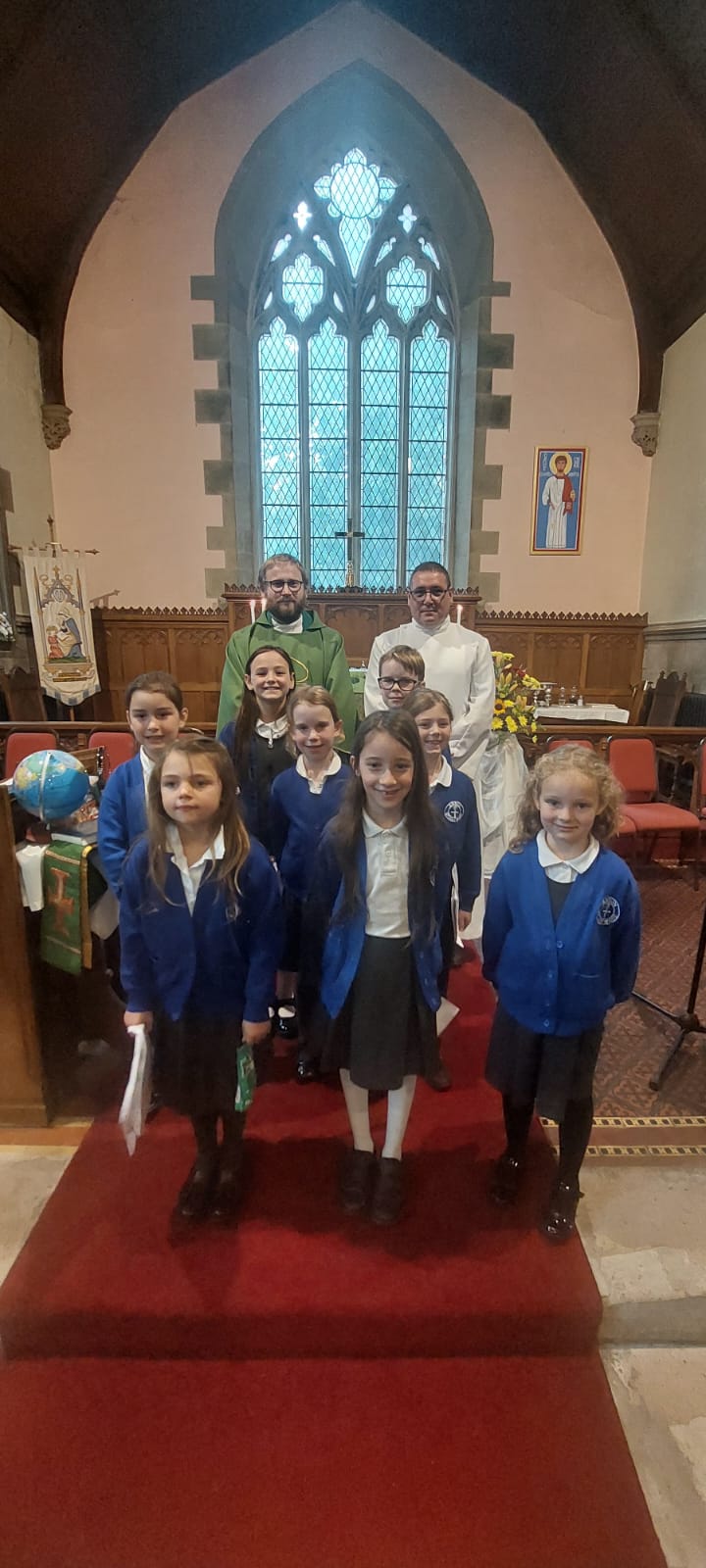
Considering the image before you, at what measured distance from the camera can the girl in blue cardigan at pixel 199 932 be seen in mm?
1597

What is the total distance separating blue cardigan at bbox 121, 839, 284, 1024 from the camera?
1628 millimetres

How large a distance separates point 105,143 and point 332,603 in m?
5.16

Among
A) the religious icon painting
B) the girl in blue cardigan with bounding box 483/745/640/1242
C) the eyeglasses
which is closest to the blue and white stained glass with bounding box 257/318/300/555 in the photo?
the religious icon painting

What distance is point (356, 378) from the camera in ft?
28.5

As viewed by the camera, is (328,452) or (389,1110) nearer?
(389,1110)

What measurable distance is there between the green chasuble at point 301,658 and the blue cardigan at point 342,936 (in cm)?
114

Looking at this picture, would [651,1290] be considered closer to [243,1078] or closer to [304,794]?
[243,1078]

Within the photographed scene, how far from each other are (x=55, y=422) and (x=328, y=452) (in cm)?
327

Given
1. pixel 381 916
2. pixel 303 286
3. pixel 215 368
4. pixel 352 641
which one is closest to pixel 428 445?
pixel 303 286

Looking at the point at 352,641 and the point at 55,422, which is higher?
the point at 55,422

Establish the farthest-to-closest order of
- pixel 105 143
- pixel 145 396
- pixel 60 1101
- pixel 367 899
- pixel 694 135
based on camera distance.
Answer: pixel 145 396, pixel 105 143, pixel 694 135, pixel 60 1101, pixel 367 899

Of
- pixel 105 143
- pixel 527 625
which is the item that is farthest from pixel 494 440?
pixel 105 143

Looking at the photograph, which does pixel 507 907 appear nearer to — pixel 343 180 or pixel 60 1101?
pixel 60 1101

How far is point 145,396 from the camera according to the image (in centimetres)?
802
